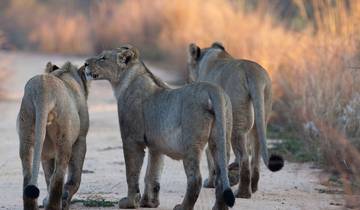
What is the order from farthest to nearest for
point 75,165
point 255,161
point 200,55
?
point 200,55 → point 255,161 → point 75,165

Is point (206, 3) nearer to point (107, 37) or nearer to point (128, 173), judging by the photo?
point (107, 37)

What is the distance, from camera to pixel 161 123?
26.8ft

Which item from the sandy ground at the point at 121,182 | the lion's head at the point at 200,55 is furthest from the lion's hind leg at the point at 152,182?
the lion's head at the point at 200,55

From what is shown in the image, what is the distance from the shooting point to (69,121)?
26.0 feet

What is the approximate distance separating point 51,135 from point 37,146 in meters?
0.43

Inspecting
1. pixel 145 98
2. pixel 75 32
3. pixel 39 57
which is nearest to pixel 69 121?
pixel 145 98

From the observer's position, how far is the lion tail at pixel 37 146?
7.23 metres

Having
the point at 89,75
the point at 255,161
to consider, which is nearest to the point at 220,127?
the point at 89,75

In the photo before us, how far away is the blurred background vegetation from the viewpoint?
37.4 ft

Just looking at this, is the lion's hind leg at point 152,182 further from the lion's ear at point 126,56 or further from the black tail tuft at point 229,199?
the black tail tuft at point 229,199

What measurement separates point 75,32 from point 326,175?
76.4 feet

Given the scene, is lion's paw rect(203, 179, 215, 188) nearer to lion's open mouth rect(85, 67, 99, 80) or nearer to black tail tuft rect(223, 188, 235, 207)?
lion's open mouth rect(85, 67, 99, 80)

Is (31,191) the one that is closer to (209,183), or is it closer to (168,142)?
(168,142)

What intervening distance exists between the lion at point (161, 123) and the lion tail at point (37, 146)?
0.99m
